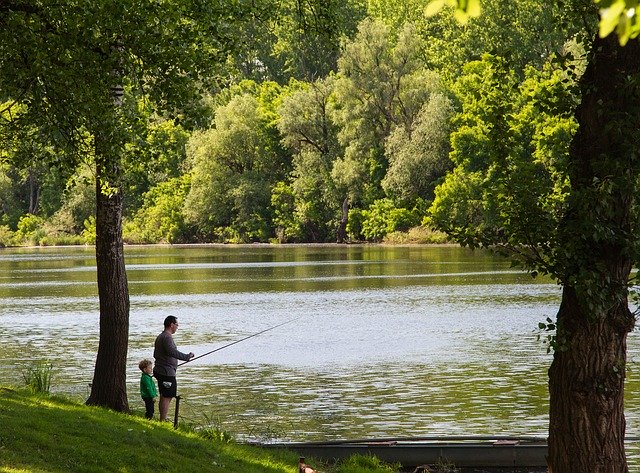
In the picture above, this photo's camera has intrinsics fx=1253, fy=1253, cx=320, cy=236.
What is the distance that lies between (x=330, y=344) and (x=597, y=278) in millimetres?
19558

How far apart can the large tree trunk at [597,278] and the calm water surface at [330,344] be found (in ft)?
23.1

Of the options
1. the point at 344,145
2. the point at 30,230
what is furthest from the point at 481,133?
the point at 30,230

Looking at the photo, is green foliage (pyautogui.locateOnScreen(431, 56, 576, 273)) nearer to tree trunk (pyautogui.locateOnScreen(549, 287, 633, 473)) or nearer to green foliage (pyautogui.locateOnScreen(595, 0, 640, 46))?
tree trunk (pyautogui.locateOnScreen(549, 287, 633, 473))

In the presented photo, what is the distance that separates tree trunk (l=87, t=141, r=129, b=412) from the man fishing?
42 centimetres

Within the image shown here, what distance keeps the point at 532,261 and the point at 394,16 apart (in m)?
105

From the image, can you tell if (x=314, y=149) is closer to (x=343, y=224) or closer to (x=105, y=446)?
(x=343, y=224)

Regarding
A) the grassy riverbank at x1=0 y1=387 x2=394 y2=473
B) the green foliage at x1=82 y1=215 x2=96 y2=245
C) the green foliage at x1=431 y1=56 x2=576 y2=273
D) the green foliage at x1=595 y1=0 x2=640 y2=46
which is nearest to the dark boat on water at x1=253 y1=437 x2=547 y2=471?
the grassy riverbank at x1=0 y1=387 x2=394 y2=473

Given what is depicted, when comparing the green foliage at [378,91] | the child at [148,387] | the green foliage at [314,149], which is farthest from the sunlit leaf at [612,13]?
the green foliage at [314,149]

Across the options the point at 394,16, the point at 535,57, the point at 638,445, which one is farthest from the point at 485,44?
the point at 638,445

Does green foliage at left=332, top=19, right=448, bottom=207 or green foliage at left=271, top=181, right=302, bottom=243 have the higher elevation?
green foliage at left=332, top=19, right=448, bottom=207

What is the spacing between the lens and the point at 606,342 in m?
9.23

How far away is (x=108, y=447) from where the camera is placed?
1147cm

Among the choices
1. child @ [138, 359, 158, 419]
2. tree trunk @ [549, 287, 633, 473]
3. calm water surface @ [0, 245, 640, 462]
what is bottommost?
calm water surface @ [0, 245, 640, 462]

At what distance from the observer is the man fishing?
1472 centimetres
